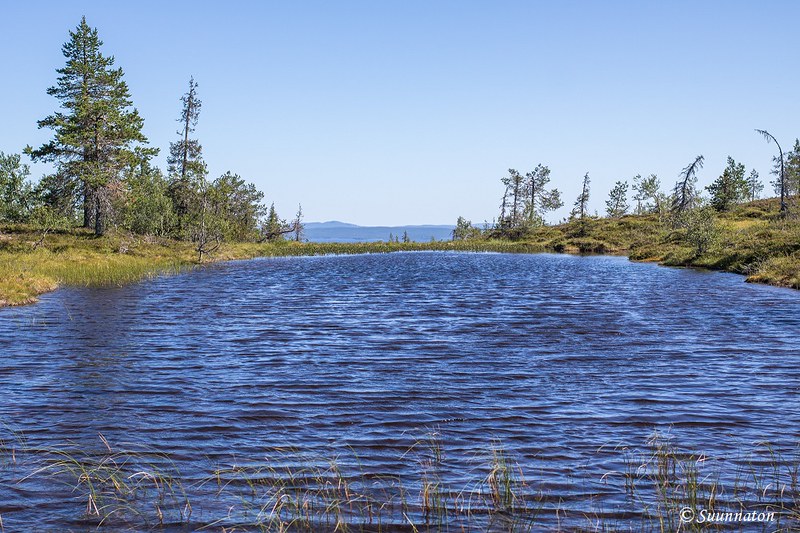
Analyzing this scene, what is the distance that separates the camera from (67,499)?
26.2 feet

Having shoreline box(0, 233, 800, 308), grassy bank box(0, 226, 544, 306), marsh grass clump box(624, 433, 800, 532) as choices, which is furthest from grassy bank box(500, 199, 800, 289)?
grassy bank box(0, 226, 544, 306)

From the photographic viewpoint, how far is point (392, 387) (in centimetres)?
A: 1388

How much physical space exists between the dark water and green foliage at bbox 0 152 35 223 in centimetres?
6432

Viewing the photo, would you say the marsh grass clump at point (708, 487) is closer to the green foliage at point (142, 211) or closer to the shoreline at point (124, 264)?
the shoreline at point (124, 264)

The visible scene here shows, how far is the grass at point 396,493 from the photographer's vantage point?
7.30 m

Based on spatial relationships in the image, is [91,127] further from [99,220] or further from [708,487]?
[708,487]

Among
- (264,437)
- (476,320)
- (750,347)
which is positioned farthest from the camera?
(476,320)

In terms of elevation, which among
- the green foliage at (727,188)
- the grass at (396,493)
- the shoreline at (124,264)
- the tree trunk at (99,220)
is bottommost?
the grass at (396,493)

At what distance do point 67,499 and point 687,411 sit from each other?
32.9 feet

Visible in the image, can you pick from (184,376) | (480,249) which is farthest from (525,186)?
(184,376)

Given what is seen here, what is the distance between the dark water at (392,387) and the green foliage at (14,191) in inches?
2532

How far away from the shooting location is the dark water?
921 centimetres

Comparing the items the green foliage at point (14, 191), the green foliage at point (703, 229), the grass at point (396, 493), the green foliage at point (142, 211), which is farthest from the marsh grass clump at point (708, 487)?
the green foliage at point (14, 191)

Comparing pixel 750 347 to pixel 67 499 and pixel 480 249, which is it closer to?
pixel 67 499
